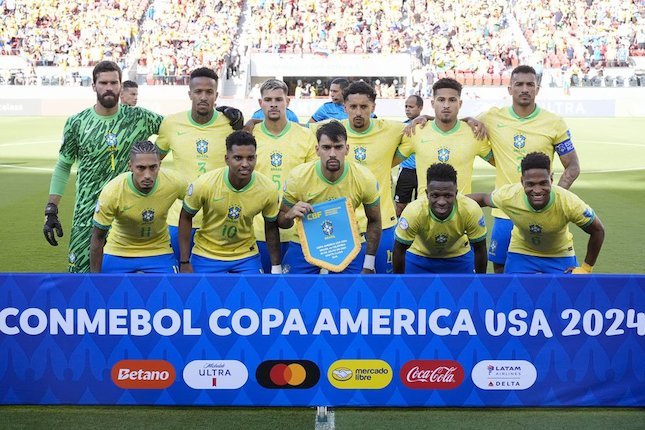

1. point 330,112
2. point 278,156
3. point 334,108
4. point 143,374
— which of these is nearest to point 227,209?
point 278,156

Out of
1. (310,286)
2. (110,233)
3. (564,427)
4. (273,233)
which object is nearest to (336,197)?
(273,233)

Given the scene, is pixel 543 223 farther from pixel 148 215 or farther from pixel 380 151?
pixel 148 215

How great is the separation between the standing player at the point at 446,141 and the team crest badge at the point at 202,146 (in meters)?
1.75

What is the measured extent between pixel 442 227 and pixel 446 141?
1.16 meters

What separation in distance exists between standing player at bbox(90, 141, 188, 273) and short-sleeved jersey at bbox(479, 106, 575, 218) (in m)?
2.84

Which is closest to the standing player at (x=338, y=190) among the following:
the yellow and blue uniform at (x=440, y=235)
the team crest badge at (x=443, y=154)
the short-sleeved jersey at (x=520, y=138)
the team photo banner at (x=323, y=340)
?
the yellow and blue uniform at (x=440, y=235)

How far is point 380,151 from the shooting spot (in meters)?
7.38

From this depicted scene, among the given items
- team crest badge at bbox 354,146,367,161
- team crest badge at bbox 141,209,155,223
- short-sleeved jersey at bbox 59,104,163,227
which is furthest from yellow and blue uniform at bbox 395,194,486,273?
short-sleeved jersey at bbox 59,104,163,227

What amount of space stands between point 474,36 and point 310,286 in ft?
129

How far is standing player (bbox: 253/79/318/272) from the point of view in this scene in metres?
7.12

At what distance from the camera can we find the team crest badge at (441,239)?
260 inches

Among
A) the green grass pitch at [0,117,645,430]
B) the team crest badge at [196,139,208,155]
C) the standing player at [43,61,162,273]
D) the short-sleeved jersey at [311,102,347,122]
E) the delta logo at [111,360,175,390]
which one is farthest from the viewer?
the short-sleeved jersey at [311,102,347,122]

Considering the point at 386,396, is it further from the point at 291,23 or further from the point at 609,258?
the point at 291,23

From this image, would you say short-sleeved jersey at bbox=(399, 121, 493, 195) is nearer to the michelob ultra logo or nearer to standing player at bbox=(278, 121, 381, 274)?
standing player at bbox=(278, 121, 381, 274)
